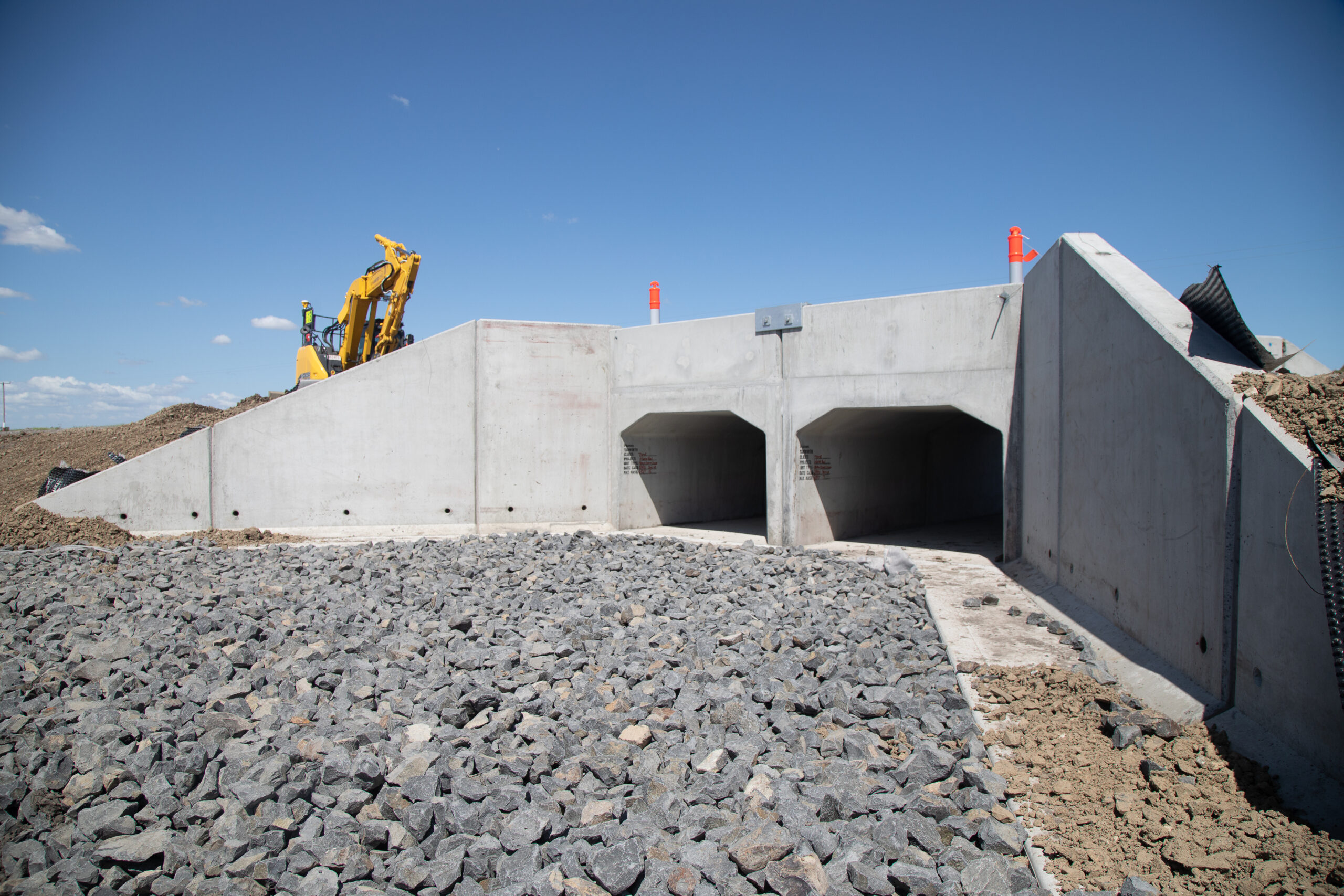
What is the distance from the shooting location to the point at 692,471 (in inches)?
559

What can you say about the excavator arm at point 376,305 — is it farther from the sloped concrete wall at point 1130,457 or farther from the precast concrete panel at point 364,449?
the sloped concrete wall at point 1130,457

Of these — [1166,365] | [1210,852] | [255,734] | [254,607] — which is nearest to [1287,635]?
[1210,852]

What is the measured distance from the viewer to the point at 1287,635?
11.2ft

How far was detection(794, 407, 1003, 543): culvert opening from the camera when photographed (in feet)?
37.4

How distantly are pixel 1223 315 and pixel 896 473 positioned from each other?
29.0 ft

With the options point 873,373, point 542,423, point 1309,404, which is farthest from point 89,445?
point 1309,404

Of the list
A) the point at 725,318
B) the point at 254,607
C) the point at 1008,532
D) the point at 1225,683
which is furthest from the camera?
the point at 725,318

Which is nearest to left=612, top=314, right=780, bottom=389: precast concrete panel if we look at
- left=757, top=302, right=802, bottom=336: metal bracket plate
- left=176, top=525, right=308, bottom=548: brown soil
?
left=757, top=302, right=802, bottom=336: metal bracket plate

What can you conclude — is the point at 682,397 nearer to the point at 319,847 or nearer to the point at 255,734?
the point at 255,734

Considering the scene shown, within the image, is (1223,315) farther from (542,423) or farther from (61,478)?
(61,478)

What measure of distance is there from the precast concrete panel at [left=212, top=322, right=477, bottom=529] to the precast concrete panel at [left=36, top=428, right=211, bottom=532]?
23 centimetres

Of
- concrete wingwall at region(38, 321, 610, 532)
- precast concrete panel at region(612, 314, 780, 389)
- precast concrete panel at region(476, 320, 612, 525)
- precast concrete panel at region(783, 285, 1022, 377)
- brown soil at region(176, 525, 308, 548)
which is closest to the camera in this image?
precast concrete panel at region(783, 285, 1022, 377)

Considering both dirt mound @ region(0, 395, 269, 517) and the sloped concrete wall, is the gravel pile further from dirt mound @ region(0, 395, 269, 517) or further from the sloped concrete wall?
dirt mound @ region(0, 395, 269, 517)

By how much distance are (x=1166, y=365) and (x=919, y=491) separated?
9.51 metres
